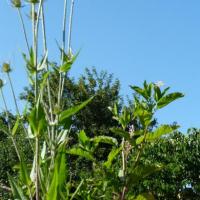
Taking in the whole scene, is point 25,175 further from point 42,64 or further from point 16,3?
point 16,3

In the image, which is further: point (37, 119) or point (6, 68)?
point (6, 68)

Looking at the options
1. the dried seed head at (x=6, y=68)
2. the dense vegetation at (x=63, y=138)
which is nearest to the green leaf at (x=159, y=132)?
the dense vegetation at (x=63, y=138)

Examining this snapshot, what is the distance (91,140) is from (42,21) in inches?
23.1

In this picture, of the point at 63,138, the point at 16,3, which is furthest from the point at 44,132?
the point at 16,3

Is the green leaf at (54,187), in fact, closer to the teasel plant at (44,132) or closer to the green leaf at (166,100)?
the teasel plant at (44,132)

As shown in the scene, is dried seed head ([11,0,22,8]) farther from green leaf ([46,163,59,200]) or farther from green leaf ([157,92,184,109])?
green leaf ([46,163,59,200])

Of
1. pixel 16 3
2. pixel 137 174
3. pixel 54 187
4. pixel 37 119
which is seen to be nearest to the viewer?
pixel 54 187

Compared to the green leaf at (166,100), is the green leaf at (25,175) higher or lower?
lower

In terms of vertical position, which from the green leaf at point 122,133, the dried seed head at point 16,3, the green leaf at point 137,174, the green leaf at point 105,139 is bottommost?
the green leaf at point 137,174

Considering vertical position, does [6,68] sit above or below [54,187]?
above

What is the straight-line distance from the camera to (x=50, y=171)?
206 centimetres

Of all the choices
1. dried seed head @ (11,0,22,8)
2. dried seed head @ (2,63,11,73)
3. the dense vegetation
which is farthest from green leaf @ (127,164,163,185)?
dried seed head @ (11,0,22,8)

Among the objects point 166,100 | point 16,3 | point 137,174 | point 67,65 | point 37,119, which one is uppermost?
point 16,3

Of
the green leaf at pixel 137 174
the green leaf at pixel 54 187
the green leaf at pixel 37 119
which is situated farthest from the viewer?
the green leaf at pixel 137 174
